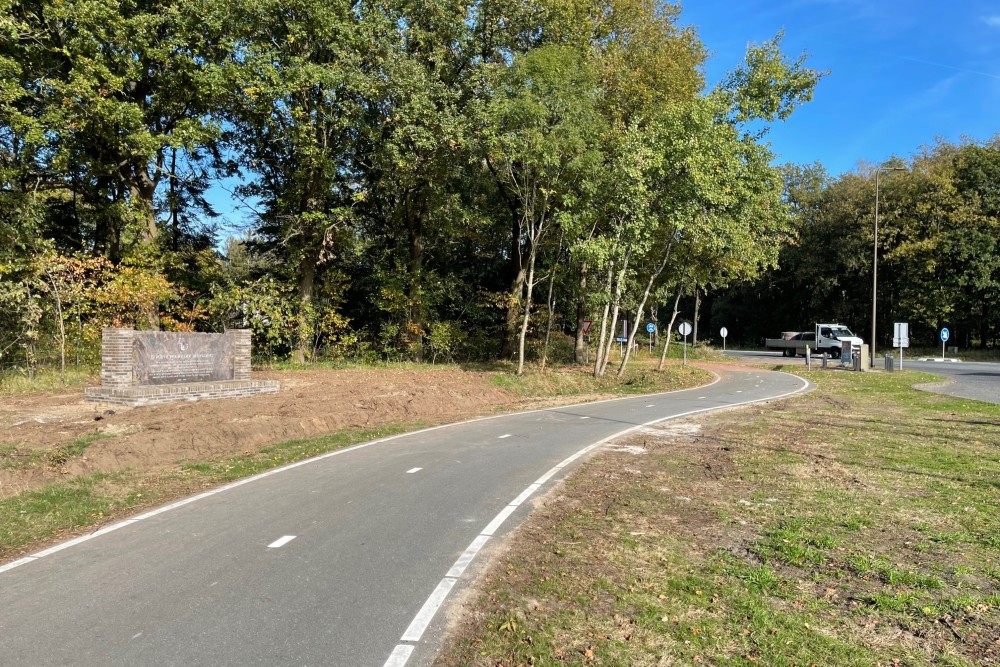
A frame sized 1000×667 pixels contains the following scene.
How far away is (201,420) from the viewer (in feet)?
41.0

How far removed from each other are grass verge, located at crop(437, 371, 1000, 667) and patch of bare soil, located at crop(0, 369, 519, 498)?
6548mm

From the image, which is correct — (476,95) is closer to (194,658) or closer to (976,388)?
(976,388)

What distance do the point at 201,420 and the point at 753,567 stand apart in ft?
34.8

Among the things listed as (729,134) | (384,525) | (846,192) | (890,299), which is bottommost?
(384,525)

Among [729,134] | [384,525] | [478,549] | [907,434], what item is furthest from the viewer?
[729,134]

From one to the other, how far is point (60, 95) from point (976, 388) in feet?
105

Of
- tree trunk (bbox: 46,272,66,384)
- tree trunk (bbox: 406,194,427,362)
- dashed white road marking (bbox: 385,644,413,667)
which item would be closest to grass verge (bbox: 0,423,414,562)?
dashed white road marking (bbox: 385,644,413,667)

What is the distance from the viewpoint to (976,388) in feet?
75.7

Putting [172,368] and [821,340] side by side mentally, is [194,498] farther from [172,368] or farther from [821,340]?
[821,340]

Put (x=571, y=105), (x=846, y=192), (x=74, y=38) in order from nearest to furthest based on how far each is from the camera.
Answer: (x=74, y=38)
(x=571, y=105)
(x=846, y=192)

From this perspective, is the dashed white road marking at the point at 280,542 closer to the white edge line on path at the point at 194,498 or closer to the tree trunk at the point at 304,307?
the white edge line on path at the point at 194,498

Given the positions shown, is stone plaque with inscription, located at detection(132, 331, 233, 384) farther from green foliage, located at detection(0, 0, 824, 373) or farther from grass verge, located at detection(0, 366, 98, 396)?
green foliage, located at detection(0, 0, 824, 373)

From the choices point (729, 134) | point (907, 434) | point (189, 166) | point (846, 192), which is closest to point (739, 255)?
point (729, 134)

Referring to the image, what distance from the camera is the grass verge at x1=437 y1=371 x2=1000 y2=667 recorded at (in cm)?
410
